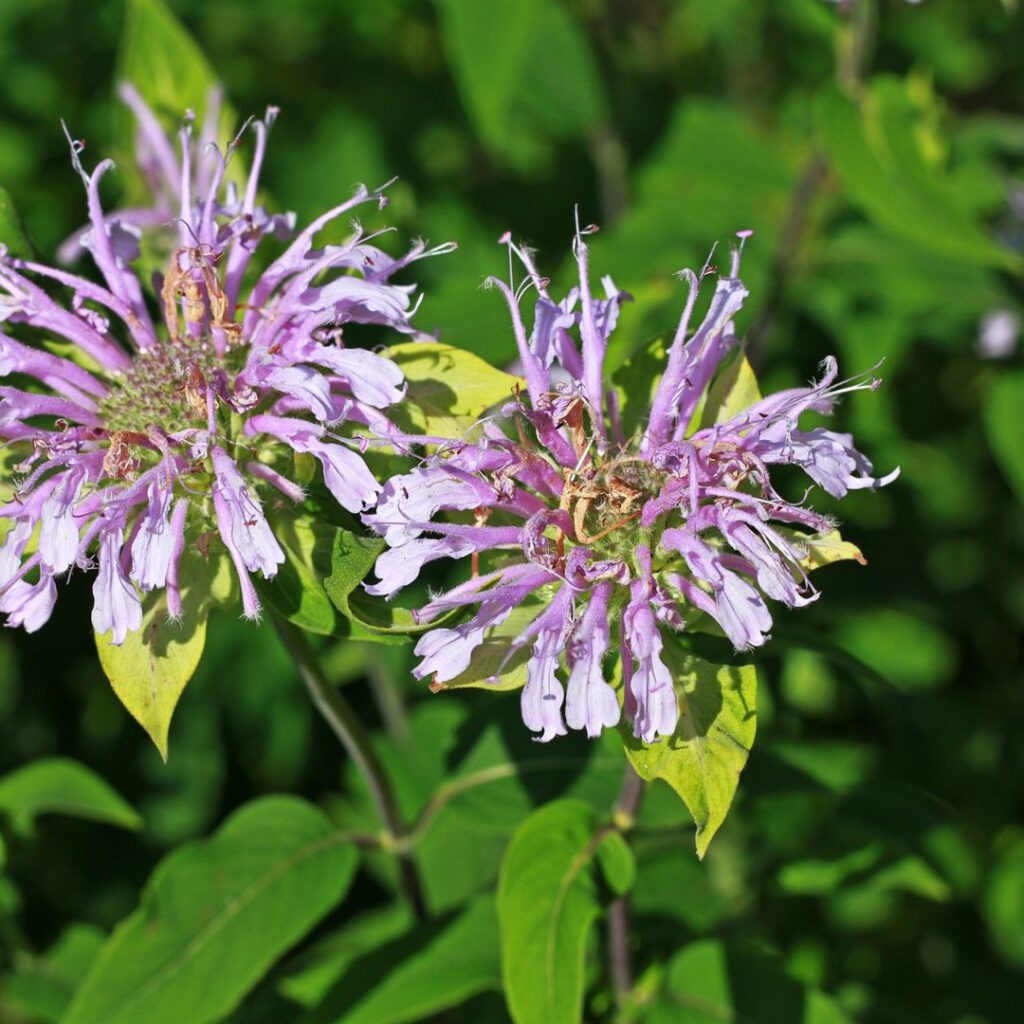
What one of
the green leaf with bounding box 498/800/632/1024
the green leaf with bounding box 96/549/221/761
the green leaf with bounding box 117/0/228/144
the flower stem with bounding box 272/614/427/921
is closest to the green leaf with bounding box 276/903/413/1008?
the flower stem with bounding box 272/614/427/921

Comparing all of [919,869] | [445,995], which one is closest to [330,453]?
[445,995]

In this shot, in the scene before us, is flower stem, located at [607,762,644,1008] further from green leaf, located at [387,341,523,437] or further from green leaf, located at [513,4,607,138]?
green leaf, located at [513,4,607,138]

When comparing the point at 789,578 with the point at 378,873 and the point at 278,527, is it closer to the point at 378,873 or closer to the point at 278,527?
the point at 278,527

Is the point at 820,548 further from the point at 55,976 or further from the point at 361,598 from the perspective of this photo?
the point at 55,976

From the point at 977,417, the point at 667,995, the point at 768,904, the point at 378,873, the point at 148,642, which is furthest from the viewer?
the point at 977,417

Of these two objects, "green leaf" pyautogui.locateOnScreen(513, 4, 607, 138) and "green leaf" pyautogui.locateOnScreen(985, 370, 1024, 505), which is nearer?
"green leaf" pyautogui.locateOnScreen(985, 370, 1024, 505)
